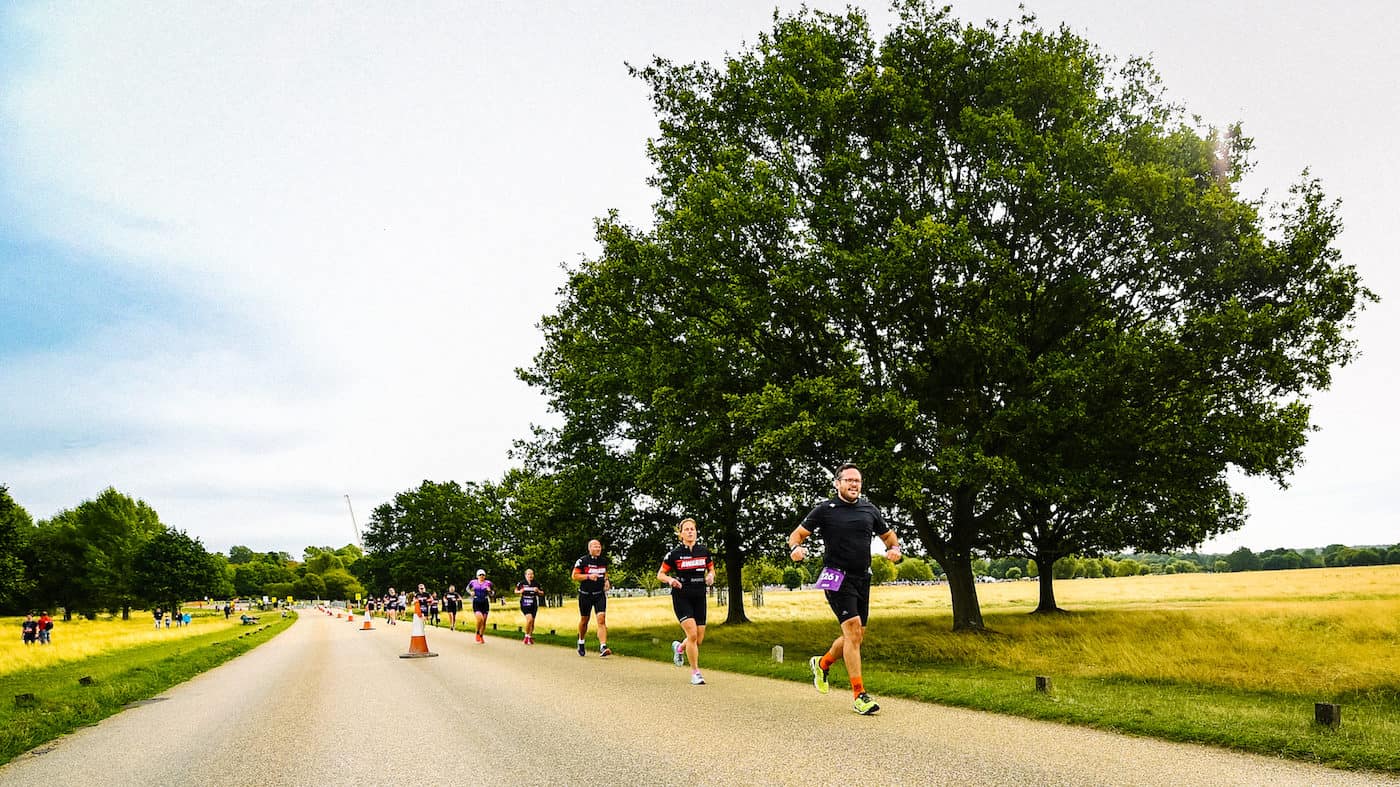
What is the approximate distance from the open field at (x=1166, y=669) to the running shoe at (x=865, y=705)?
1.30 m

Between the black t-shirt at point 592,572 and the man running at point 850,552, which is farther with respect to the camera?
the black t-shirt at point 592,572

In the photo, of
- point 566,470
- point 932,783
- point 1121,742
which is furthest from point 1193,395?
point 566,470

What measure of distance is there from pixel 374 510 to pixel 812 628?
323 ft

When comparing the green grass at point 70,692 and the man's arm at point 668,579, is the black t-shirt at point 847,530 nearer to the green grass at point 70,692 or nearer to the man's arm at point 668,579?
the man's arm at point 668,579

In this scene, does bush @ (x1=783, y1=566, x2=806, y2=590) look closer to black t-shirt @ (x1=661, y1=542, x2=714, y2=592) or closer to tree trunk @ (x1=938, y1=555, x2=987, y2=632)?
tree trunk @ (x1=938, y1=555, x2=987, y2=632)

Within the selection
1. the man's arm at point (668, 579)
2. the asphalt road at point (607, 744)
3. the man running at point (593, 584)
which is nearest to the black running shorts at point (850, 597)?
the asphalt road at point (607, 744)

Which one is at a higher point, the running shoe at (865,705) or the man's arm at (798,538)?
the man's arm at (798,538)

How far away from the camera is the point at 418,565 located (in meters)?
86.2

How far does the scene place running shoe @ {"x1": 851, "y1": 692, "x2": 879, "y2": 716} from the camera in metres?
7.56

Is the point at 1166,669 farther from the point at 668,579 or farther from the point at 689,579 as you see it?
the point at 668,579

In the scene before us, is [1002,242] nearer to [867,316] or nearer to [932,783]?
[867,316]

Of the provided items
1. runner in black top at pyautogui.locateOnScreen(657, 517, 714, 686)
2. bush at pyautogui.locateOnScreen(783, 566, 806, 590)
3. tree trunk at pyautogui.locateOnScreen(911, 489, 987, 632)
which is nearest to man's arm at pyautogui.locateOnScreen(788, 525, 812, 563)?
runner in black top at pyautogui.locateOnScreen(657, 517, 714, 686)

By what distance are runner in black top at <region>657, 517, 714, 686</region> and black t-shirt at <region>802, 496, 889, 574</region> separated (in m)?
3.57

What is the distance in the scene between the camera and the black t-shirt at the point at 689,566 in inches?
450
